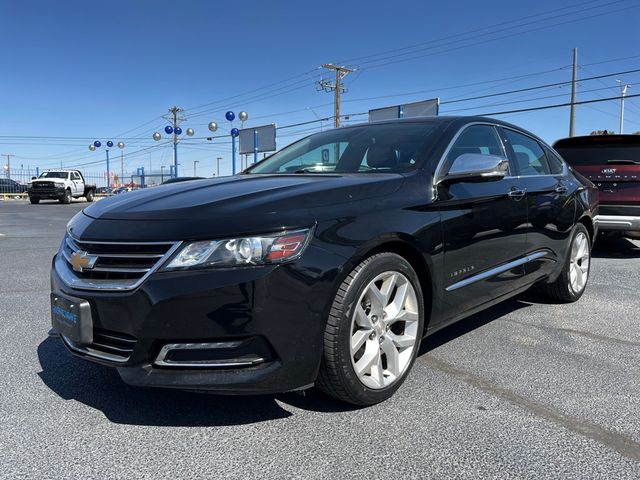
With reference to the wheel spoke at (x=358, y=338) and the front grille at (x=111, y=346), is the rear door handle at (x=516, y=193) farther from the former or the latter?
the front grille at (x=111, y=346)

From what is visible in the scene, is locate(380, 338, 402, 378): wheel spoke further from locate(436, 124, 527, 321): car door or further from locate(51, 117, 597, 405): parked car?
locate(436, 124, 527, 321): car door

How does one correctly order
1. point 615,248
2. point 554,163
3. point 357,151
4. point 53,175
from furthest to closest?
point 53,175
point 615,248
point 554,163
point 357,151

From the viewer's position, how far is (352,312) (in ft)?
8.45

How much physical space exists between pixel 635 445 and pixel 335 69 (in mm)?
40247

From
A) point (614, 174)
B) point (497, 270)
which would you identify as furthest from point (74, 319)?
point (614, 174)

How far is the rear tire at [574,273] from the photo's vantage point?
482 cm

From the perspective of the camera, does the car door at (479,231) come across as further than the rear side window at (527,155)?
No

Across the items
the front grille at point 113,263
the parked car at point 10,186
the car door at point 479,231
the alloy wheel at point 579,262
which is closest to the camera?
the front grille at point 113,263

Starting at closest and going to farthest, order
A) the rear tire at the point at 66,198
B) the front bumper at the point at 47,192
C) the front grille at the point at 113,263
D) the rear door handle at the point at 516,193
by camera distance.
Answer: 1. the front grille at the point at 113,263
2. the rear door handle at the point at 516,193
3. the front bumper at the point at 47,192
4. the rear tire at the point at 66,198

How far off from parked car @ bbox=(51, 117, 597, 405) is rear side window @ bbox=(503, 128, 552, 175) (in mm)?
827

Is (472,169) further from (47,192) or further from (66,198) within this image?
(66,198)

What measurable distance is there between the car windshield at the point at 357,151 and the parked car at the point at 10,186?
46.5 meters

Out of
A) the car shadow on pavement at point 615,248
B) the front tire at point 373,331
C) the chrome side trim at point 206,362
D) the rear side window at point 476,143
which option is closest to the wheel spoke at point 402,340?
the front tire at point 373,331

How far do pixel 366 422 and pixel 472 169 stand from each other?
1617 millimetres
